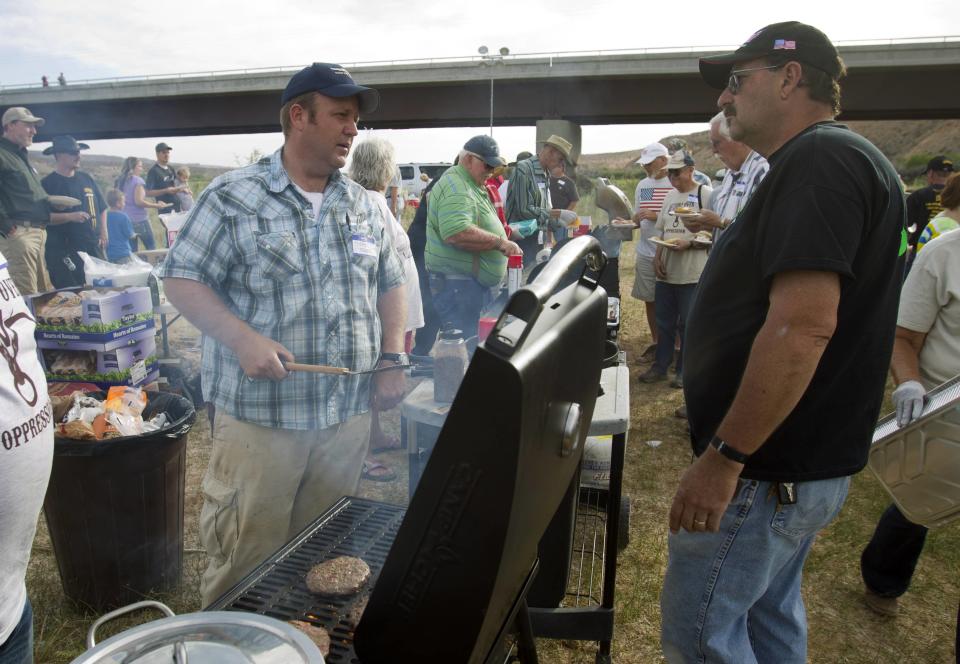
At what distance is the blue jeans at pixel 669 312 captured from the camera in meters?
5.34

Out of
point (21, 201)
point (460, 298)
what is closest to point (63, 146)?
point (21, 201)

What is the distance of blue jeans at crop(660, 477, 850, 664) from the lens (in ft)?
5.13

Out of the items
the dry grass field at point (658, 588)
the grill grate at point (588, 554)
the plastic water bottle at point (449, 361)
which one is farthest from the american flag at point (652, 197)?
the plastic water bottle at point (449, 361)

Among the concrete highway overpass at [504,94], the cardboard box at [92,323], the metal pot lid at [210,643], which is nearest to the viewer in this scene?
the metal pot lid at [210,643]

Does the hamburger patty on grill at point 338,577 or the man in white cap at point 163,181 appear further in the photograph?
the man in white cap at point 163,181

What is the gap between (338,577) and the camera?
4.82 feet

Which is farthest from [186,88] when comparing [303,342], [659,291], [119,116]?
[303,342]

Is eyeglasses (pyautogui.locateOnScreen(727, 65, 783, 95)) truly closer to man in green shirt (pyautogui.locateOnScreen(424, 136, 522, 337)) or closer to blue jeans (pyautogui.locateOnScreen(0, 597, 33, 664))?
blue jeans (pyautogui.locateOnScreen(0, 597, 33, 664))

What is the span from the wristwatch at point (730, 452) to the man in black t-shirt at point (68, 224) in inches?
264

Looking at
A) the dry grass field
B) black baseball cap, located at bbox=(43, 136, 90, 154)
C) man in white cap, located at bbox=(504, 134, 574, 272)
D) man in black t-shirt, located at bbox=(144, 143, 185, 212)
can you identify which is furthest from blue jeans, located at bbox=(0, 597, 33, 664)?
man in black t-shirt, located at bbox=(144, 143, 185, 212)

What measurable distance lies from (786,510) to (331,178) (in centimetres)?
189

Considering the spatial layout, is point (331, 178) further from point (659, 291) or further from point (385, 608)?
point (659, 291)

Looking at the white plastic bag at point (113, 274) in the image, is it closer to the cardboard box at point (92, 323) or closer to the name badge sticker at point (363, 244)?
the cardboard box at point (92, 323)

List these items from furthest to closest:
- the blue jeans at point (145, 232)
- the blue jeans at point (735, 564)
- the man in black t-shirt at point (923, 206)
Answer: the blue jeans at point (145, 232) → the man in black t-shirt at point (923, 206) → the blue jeans at point (735, 564)
